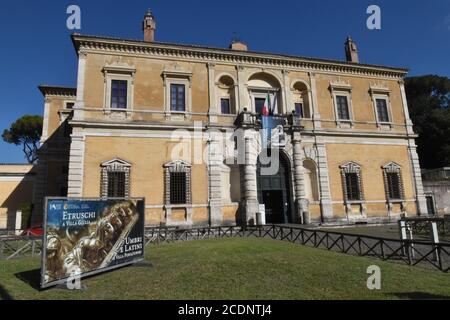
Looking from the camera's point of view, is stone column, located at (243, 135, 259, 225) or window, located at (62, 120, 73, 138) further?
window, located at (62, 120, 73, 138)

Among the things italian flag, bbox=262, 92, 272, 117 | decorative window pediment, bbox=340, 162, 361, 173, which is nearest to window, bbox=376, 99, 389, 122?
decorative window pediment, bbox=340, 162, 361, 173

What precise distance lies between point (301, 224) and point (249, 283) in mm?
14127

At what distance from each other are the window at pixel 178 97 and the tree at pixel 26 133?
116 feet

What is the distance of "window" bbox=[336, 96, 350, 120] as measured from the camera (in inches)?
937

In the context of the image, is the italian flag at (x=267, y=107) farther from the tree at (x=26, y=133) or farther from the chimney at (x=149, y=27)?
the tree at (x=26, y=133)

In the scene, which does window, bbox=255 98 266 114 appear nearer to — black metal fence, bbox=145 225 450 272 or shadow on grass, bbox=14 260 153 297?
black metal fence, bbox=145 225 450 272

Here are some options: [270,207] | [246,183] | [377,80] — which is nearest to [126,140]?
[246,183]

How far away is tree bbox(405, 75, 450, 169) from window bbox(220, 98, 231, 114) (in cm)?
2860

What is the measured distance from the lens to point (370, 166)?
2311 centimetres

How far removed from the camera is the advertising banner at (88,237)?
6.74 metres

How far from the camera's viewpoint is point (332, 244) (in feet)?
37.7

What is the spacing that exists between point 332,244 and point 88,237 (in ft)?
27.3

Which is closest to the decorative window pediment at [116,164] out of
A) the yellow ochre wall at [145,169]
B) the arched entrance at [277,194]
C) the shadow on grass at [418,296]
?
the yellow ochre wall at [145,169]

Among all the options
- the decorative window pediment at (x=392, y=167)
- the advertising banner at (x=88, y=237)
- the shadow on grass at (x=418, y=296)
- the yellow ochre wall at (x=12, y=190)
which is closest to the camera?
the shadow on grass at (x=418, y=296)
